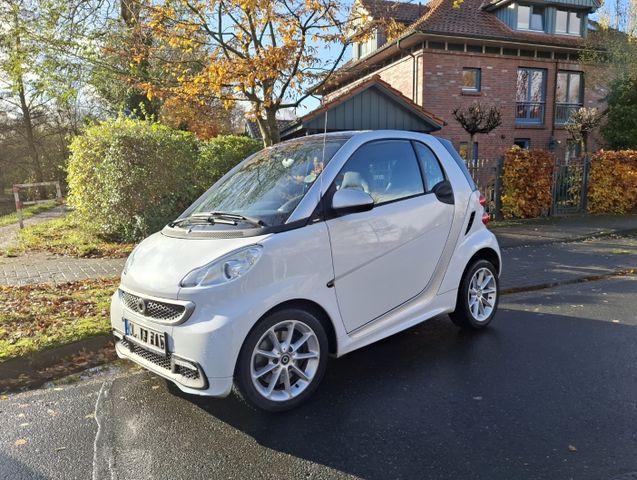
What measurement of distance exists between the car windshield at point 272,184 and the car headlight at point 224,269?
0.33 metres

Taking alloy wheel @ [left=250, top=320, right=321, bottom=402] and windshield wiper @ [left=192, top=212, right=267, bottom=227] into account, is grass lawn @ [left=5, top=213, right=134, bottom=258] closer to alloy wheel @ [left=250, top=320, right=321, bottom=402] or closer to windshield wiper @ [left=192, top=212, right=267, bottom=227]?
windshield wiper @ [left=192, top=212, right=267, bottom=227]

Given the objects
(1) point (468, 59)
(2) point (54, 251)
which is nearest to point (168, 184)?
(2) point (54, 251)

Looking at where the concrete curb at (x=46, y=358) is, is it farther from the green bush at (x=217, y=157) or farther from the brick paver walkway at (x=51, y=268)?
the green bush at (x=217, y=157)

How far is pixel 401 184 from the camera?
4184 millimetres

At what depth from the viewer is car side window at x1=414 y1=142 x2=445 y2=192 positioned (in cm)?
443

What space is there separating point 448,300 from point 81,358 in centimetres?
335

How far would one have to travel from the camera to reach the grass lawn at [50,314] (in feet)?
14.9

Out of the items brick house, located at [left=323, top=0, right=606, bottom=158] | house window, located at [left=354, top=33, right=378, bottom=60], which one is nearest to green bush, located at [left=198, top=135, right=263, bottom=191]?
brick house, located at [left=323, top=0, right=606, bottom=158]

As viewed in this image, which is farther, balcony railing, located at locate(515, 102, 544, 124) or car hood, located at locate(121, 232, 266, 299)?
balcony railing, located at locate(515, 102, 544, 124)

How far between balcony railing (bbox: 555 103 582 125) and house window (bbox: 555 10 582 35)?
3343 mm

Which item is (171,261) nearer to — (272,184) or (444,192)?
(272,184)

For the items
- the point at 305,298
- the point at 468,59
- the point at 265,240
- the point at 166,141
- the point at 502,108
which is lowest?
the point at 305,298

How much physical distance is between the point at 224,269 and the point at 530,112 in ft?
75.0

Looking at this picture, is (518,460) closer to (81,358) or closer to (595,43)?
(81,358)
